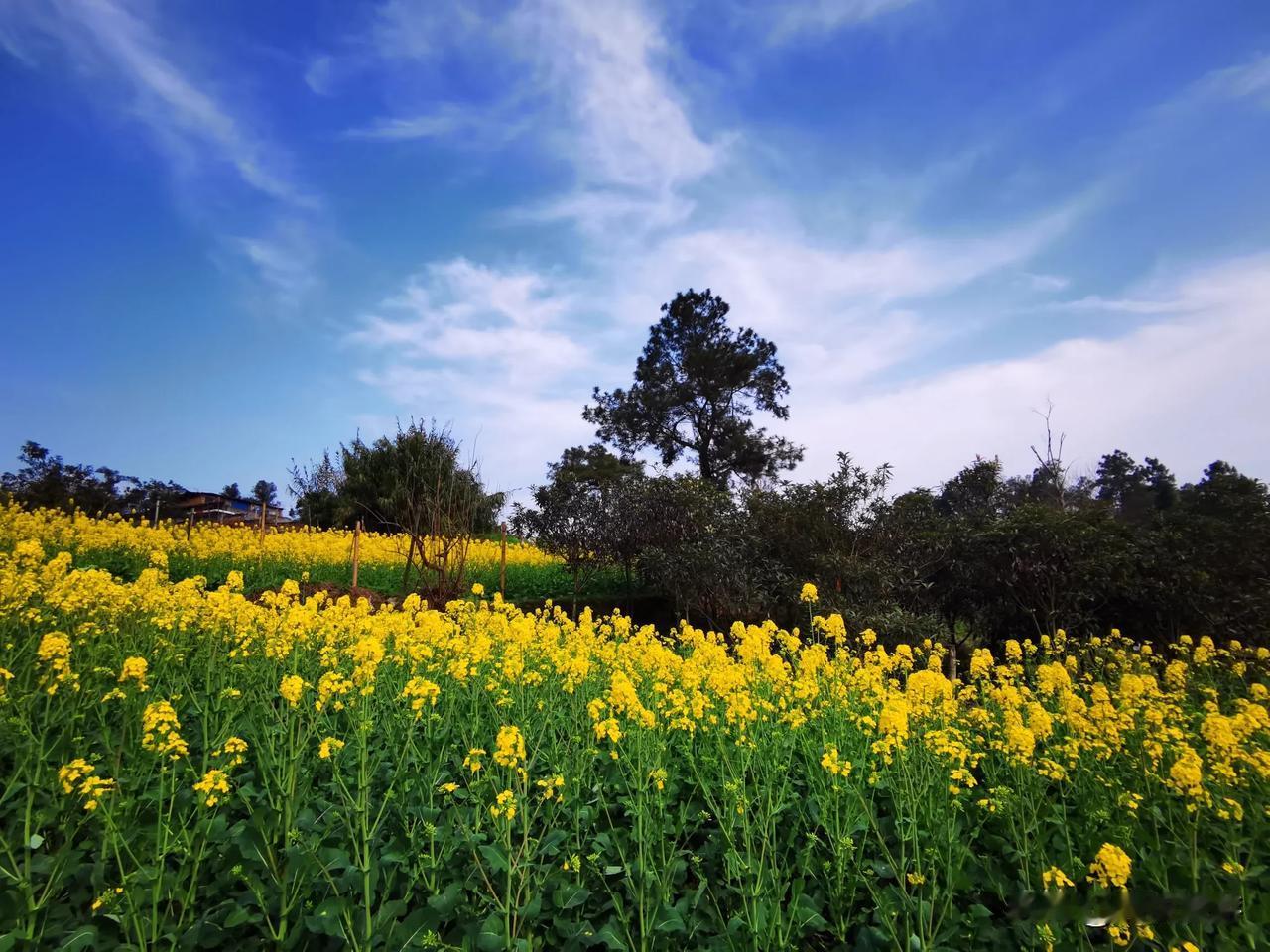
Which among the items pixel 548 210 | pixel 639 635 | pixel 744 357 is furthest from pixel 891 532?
pixel 744 357

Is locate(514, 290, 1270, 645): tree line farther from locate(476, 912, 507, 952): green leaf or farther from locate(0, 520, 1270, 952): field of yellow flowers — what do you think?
locate(476, 912, 507, 952): green leaf

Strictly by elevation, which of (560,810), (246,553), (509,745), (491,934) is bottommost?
(491,934)

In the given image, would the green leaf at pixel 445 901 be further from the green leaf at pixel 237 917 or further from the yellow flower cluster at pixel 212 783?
the yellow flower cluster at pixel 212 783

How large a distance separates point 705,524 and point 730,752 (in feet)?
27.0

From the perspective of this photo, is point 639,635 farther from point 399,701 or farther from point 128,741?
point 128,741

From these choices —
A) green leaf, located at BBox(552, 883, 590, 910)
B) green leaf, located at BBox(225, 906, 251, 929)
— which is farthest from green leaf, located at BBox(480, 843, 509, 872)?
green leaf, located at BBox(225, 906, 251, 929)

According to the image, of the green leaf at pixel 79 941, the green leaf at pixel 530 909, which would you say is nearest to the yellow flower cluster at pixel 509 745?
the green leaf at pixel 530 909

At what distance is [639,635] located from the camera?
595 centimetres

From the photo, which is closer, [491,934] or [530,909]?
[491,934]

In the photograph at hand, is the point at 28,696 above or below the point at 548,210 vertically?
below

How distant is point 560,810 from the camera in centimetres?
305

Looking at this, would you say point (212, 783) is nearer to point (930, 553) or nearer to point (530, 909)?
point (530, 909)

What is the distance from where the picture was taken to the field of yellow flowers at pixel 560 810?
251 centimetres

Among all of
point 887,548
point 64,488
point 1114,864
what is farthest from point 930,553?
point 64,488
